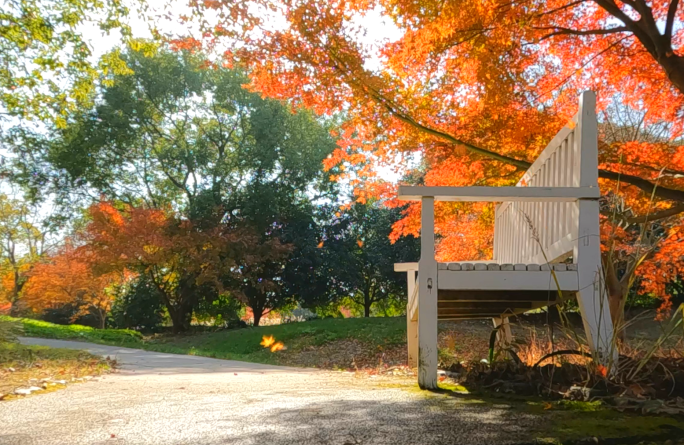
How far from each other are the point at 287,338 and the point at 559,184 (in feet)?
31.2

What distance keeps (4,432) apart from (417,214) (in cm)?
567

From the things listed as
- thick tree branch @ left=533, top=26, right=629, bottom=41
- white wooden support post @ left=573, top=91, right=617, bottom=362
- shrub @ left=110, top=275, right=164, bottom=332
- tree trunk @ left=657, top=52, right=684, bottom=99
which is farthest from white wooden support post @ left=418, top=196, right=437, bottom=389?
shrub @ left=110, top=275, right=164, bottom=332

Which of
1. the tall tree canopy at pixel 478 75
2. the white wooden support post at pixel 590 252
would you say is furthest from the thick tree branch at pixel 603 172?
the white wooden support post at pixel 590 252

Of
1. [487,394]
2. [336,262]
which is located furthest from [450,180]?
[336,262]

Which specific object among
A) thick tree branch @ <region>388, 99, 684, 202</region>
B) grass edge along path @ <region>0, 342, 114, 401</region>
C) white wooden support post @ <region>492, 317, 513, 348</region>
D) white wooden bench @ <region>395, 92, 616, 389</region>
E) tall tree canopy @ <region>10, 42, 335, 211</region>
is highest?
tall tree canopy @ <region>10, 42, 335, 211</region>

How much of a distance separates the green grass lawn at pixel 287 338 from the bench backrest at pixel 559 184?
19.5 ft

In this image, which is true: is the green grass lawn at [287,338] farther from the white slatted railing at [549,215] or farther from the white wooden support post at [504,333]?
the white slatted railing at [549,215]

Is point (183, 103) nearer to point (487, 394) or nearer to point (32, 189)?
point (32, 189)

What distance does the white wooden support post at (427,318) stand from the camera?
276 cm

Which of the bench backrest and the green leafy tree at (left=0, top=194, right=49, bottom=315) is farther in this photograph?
the green leafy tree at (left=0, top=194, right=49, bottom=315)

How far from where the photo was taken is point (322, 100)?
572 centimetres

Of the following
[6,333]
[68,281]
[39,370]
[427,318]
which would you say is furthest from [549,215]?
Answer: [68,281]

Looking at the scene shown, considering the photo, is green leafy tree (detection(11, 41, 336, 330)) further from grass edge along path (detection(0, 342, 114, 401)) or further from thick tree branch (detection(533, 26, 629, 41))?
thick tree branch (detection(533, 26, 629, 41))

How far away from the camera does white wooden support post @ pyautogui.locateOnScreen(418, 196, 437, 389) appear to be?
9.05 feet
